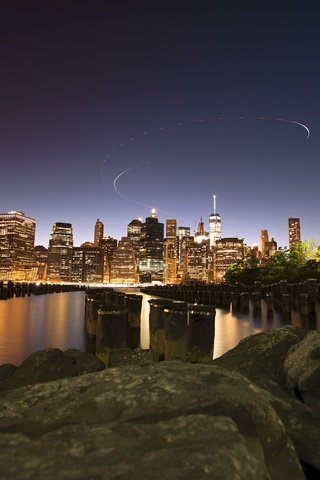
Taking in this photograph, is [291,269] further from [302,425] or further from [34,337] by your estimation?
[302,425]

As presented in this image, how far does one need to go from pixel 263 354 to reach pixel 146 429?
15.6ft

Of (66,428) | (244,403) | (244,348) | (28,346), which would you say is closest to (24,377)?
(244,348)

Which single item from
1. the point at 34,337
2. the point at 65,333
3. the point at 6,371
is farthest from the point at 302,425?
the point at 65,333

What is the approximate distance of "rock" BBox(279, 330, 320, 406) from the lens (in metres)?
4.72

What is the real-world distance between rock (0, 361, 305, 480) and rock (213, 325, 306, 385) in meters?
2.78

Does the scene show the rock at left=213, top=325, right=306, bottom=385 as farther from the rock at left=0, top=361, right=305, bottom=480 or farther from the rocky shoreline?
the rock at left=0, top=361, right=305, bottom=480

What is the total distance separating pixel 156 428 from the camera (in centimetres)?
254

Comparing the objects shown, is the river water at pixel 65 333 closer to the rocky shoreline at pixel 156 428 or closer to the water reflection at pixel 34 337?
the water reflection at pixel 34 337

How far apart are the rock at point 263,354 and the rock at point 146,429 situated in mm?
2783

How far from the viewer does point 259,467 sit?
2.17 meters

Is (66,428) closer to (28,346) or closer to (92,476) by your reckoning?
(92,476)

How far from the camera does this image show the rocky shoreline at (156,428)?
205 cm

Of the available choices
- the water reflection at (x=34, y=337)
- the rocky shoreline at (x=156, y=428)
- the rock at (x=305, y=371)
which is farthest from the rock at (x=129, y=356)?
the water reflection at (x=34, y=337)

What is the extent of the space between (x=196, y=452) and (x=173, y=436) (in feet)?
0.91
